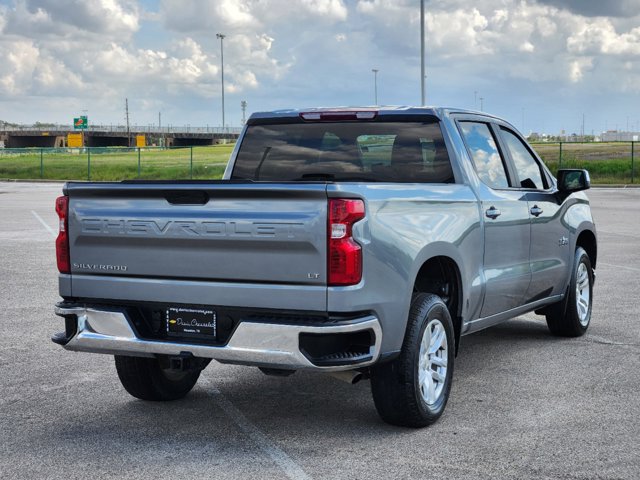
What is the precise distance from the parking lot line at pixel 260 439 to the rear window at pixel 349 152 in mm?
1661

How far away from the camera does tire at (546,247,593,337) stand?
28.2ft

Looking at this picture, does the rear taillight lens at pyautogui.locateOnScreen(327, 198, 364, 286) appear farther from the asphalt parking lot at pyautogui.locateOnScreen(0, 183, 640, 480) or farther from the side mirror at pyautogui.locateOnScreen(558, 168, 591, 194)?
the side mirror at pyautogui.locateOnScreen(558, 168, 591, 194)

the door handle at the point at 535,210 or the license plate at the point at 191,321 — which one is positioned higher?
the door handle at the point at 535,210

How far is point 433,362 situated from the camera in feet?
19.7

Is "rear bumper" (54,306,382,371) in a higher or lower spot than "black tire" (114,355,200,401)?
higher

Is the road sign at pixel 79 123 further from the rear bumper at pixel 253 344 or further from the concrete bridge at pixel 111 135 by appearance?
the rear bumper at pixel 253 344

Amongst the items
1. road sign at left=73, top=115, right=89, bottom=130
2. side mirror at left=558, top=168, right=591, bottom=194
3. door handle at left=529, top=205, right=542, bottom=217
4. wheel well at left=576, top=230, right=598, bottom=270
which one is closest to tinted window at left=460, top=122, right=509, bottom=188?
door handle at left=529, top=205, right=542, bottom=217

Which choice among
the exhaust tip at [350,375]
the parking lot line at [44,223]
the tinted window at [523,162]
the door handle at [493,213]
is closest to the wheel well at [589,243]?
the tinted window at [523,162]

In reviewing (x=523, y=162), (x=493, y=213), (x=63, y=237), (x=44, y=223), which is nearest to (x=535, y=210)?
(x=523, y=162)

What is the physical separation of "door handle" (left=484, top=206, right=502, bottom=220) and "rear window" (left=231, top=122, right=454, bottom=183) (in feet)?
1.29

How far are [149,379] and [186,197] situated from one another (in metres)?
1.57

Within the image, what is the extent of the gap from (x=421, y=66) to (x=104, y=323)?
37.5 m

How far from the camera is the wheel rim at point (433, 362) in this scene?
5871 millimetres

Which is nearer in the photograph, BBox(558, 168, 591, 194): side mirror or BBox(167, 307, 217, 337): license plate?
BBox(167, 307, 217, 337): license plate
